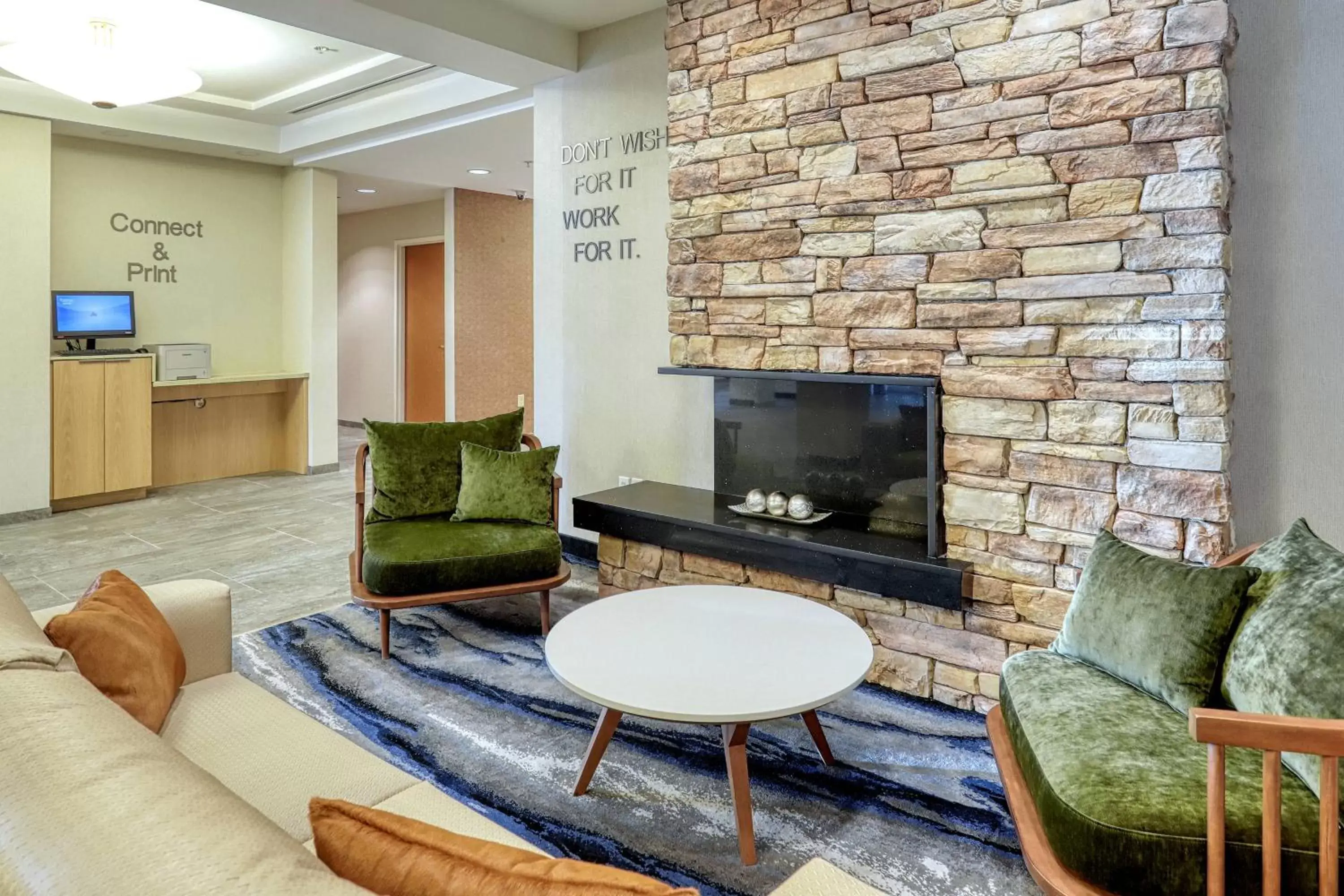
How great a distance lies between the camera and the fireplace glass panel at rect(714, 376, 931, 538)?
10.2 feet

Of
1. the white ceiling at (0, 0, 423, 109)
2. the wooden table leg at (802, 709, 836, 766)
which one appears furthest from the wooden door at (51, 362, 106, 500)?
the wooden table leg at (802, 709, 836, 766)

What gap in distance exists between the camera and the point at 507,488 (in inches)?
141

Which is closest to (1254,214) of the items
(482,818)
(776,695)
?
(776,695)

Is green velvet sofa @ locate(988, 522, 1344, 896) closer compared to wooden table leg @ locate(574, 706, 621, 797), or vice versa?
green velvet sofa @ locate(988, 522, 1344, 896)

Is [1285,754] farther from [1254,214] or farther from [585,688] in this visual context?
[1254,214]

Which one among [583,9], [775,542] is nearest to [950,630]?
[775,542]

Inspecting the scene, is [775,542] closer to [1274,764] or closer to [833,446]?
[833,446]

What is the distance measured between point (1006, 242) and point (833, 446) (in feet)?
3.28

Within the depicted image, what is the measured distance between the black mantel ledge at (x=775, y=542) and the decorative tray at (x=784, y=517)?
2 centimetres

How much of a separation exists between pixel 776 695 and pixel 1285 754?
39.4 inches

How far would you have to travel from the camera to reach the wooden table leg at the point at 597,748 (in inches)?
89.3

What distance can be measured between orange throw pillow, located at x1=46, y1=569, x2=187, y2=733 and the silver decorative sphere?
6.81 ft

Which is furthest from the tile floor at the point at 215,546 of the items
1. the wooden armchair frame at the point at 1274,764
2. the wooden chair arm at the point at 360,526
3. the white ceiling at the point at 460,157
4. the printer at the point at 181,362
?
the wooden armchair frame at the point at 1274,764

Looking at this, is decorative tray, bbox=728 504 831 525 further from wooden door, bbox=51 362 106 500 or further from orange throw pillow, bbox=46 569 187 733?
wooden door, bbox=51 362 106 500
